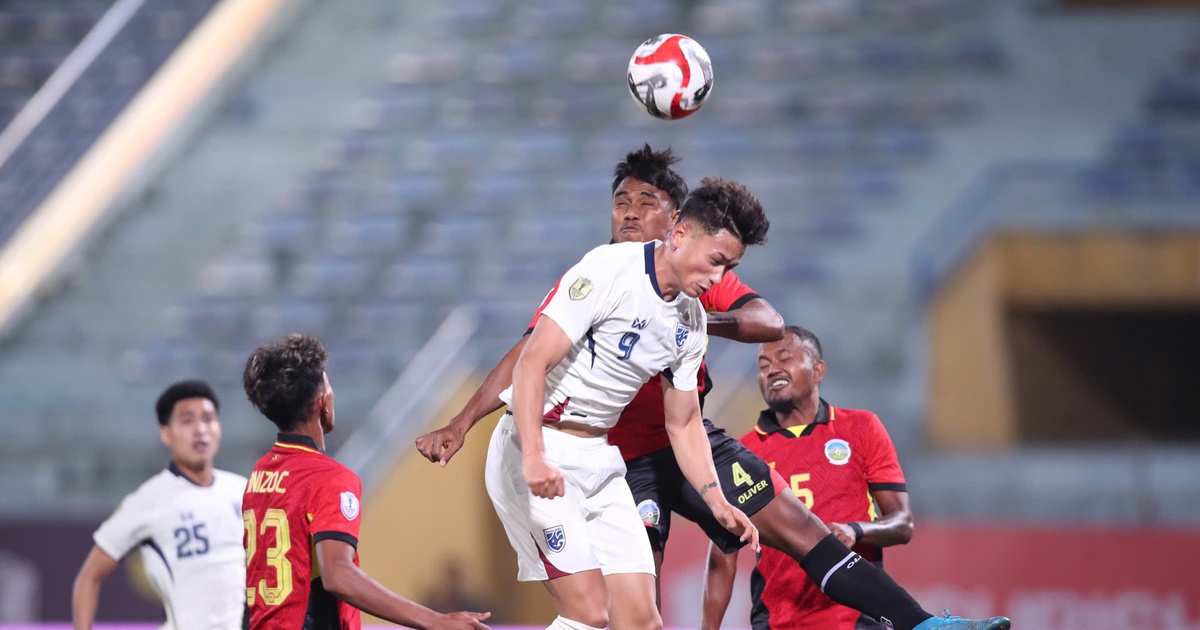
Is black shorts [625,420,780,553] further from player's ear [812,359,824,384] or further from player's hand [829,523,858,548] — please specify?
player's ear [812,359,824,384]

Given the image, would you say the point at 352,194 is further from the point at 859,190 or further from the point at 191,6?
the point at 859,190

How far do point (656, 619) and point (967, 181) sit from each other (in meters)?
9.42

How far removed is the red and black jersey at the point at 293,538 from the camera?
4137 mm

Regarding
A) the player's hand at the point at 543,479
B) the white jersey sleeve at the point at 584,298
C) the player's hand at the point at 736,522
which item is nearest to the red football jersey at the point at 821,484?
the player's hand at the point at 736,522

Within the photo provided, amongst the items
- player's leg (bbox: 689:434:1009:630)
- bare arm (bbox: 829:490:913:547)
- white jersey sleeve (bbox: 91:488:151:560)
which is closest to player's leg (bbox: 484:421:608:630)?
player's leg (bbox: 689:434:1009:630)

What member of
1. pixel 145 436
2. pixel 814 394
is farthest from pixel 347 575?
pixel 145 436

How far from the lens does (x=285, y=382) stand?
4.28 metres

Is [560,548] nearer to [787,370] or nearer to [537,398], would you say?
[537,398]

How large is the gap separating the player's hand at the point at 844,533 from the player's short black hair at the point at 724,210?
1.14 metres

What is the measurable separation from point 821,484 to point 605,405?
118 centimetres

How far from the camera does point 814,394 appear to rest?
521 cm

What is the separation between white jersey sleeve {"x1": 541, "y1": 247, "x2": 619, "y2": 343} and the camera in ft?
13.2

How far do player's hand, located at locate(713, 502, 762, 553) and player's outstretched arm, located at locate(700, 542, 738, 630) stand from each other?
3.07 feet

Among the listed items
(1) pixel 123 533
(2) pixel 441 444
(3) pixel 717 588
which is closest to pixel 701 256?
(2) pixel 441 444
